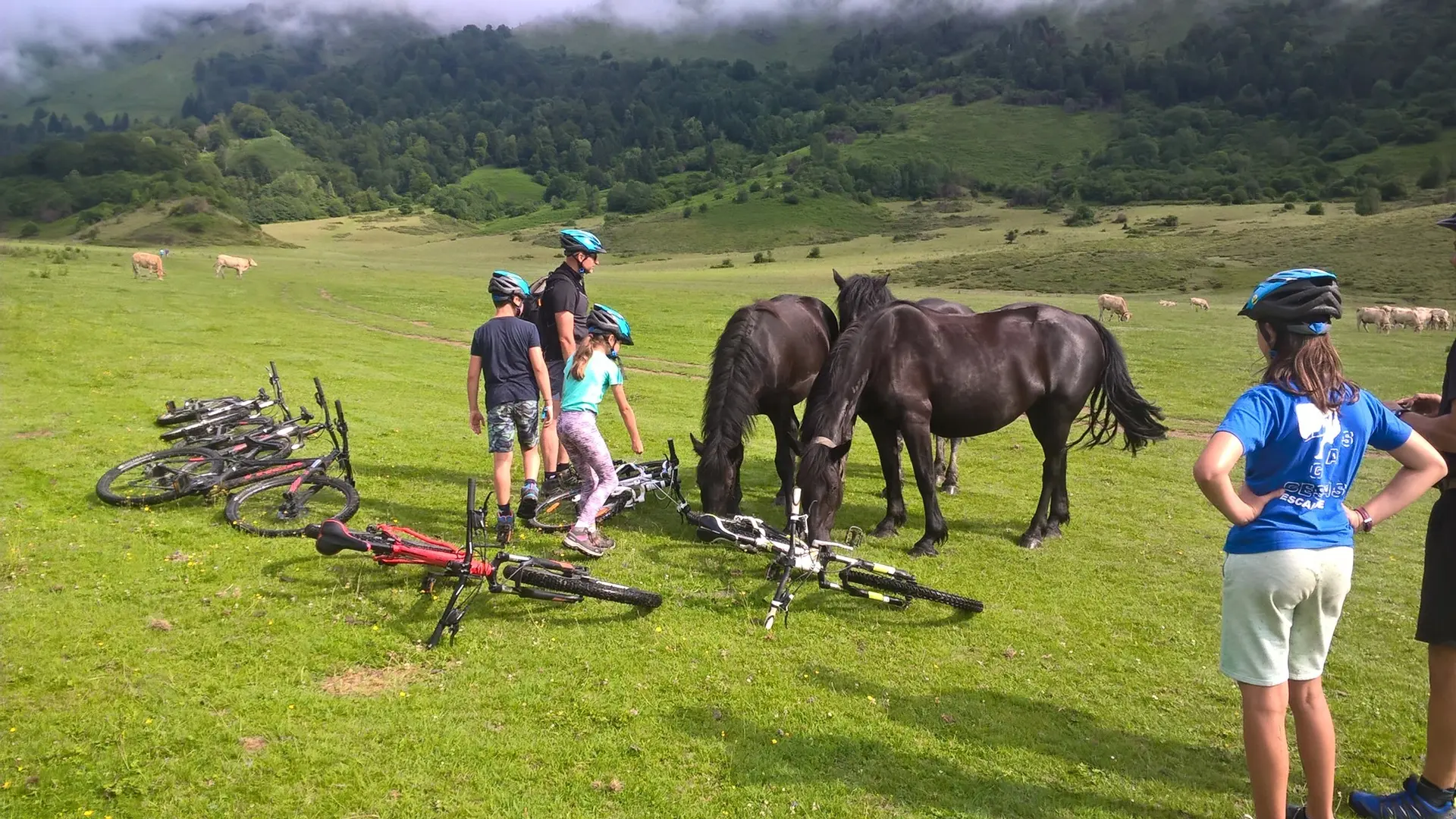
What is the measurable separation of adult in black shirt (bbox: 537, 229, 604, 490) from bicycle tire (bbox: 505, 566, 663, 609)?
8.32ft

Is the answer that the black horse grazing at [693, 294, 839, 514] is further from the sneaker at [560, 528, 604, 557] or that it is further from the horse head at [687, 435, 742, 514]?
the sneaker at [560, 528, 604, 557]

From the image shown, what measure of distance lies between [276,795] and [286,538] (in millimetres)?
3982

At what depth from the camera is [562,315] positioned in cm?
856

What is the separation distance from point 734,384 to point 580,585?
293cm

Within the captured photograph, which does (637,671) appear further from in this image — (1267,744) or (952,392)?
(952,392)

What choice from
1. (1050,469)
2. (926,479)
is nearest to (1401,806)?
(926,479)

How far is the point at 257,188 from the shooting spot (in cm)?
15975

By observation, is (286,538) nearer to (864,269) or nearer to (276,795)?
(276,795)

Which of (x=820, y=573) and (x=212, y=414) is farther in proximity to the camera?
(x=212, y=414)

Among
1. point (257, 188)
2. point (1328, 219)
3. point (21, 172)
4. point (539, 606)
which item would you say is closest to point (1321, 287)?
point (539, 606)

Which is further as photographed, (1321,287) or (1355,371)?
(1355,371)

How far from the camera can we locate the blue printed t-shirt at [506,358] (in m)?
7.54

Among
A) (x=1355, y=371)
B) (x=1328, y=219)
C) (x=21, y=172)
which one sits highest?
(x=21, y=172)

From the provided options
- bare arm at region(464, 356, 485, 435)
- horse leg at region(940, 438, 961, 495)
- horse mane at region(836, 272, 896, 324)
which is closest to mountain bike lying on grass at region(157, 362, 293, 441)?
bare arm at region(464, 356, 485, 435)
